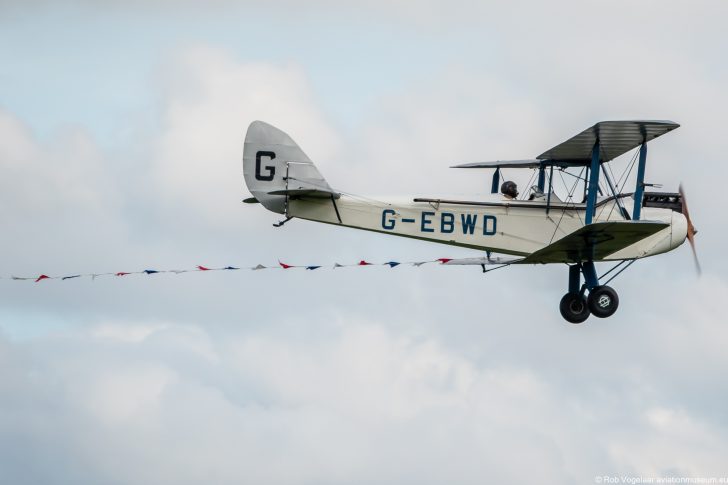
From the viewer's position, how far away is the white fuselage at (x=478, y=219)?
24891 millimetres

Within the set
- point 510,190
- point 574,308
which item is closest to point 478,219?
point 510,190

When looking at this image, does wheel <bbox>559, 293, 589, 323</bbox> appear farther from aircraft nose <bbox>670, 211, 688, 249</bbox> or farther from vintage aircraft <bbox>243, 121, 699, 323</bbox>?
aircraft nose <bbox>670, 211, 688, 249</bbox>

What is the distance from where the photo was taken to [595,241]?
24031 mm

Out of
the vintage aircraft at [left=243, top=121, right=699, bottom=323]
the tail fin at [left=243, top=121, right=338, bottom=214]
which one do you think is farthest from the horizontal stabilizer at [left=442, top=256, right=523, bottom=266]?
the tail fin at [left=243, top=121, right=338, bottom=214]

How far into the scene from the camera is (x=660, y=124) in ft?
77.5

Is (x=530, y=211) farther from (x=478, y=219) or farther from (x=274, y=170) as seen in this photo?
(x=274, y=170)

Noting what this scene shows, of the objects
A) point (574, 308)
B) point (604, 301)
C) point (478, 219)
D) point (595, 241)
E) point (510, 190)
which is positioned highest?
point (510, 190)

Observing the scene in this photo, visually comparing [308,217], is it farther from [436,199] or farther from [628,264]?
[628,264]

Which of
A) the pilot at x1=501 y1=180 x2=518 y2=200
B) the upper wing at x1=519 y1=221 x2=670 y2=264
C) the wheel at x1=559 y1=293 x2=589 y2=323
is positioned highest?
the pilot at x1=501 y1=180 x2=518 y2=200

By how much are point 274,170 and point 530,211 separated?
176 inches

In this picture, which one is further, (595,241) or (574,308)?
(574,308)

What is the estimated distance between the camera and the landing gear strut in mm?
25188

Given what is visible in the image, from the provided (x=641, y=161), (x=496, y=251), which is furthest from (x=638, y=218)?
(x=496, y=251)

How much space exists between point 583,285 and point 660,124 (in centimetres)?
341
